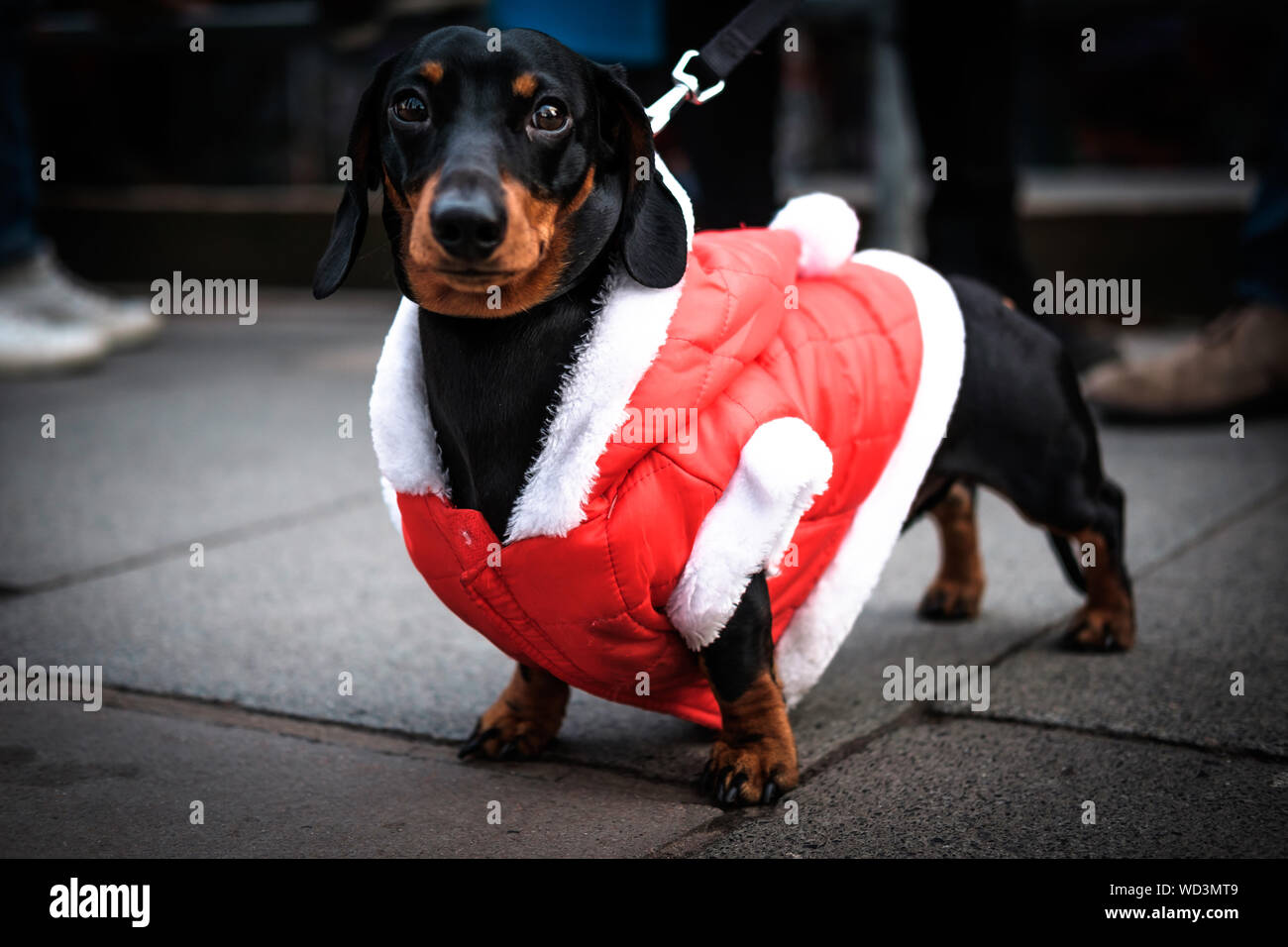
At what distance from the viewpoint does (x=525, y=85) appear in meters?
2.01

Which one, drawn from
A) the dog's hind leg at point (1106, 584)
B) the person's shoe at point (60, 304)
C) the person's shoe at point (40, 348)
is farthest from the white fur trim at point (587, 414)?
the person's shoe at point (60, 304)

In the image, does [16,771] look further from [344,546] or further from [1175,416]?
[1175,416]

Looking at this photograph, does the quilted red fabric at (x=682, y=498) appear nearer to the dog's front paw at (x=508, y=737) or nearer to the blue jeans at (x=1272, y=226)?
the dog's front paw at (x=508, y=737)

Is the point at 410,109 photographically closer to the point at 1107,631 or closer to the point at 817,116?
the point at 1107,631

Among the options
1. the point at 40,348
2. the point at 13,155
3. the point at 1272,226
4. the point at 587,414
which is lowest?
the point at 587,414

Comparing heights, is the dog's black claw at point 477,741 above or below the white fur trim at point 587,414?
below

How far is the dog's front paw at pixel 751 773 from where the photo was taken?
2.19 metres

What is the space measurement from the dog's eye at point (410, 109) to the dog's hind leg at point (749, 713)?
33.5 inches

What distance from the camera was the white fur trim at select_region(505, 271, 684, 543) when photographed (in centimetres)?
205

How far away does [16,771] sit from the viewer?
2342mm

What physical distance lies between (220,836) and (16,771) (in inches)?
18.6

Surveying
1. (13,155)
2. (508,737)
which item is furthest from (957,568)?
(13,155)

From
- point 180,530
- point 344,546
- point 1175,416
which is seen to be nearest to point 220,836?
point 344,546

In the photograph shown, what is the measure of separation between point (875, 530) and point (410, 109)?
106 centimetres
